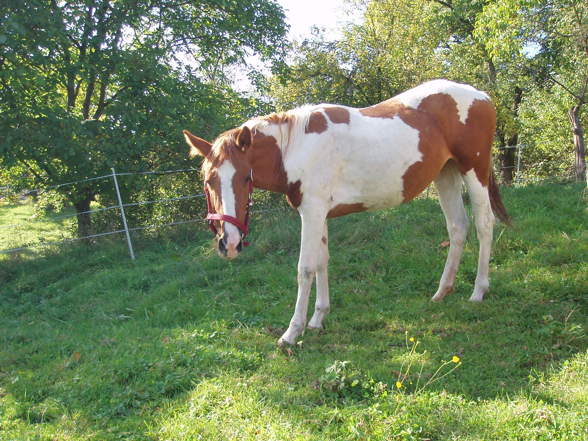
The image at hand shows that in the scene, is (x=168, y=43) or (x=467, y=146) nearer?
(x=467, y=146)

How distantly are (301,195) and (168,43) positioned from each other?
290 inches

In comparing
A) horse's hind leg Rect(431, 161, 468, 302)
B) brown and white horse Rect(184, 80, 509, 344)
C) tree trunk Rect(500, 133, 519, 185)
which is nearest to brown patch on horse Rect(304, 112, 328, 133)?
brown and white horse Rect(184, 80, 509, 344)

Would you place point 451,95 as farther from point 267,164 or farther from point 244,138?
point 244,138

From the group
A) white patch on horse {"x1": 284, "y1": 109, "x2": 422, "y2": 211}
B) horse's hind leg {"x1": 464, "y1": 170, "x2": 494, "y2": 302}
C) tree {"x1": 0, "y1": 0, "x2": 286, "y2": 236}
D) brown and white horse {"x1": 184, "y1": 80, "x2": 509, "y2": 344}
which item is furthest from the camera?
tree {"x1": 0, "y1": 0, "x2": 286, "y2": 236}

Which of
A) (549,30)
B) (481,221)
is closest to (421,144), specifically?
(481,221)

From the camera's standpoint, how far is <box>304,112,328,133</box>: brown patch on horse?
3.92m

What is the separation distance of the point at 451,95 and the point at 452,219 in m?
1.28

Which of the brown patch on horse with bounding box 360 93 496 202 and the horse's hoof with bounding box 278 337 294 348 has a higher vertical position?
the brown patch on horse with bounding box 360 93 496 202

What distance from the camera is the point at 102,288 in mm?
6484

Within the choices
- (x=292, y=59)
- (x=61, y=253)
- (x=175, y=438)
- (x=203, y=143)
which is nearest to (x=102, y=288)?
(x=61, y=253)

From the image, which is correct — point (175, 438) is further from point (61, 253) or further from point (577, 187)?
point (577, 187)

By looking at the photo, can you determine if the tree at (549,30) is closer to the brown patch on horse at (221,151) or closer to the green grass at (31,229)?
the brown patch on horse at (221,151)

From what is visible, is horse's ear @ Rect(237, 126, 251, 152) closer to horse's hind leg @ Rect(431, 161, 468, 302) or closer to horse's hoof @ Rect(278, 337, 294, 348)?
horse's hoof @ Rect(278, 337, 294, 348)

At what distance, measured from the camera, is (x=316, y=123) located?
12.9ft
